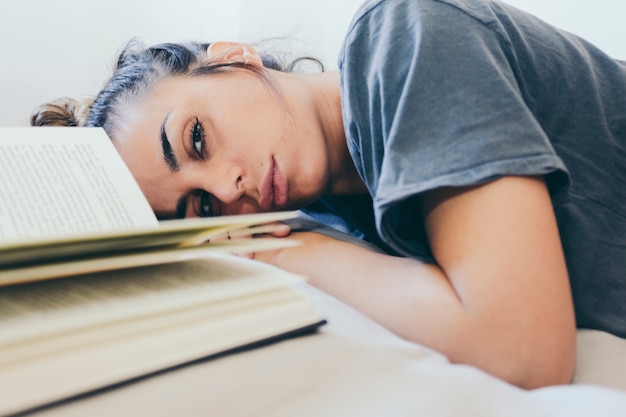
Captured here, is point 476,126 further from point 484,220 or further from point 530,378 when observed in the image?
point 530,378

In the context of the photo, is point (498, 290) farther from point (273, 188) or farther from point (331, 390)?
point (273, 188)

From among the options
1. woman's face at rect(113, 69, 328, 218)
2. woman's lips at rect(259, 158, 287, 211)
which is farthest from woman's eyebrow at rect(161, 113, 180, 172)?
woman's lips at rect(259, 158, 287, 211)

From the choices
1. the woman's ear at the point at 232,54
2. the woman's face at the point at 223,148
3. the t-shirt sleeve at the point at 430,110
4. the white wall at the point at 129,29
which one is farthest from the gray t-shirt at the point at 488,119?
the white wall at the point at 129,29

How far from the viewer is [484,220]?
0.50m

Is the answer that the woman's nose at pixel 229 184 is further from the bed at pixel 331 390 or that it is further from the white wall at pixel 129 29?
the white wall at pixel 129 29

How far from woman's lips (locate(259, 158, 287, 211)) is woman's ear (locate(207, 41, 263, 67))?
206mm

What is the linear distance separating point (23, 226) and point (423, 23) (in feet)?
1.42

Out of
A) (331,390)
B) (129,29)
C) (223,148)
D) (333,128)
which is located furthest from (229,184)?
(129,29)

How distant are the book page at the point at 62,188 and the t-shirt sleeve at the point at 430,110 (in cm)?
24

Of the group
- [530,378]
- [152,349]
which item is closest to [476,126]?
[530,378]

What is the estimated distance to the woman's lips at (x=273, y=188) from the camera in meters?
0.74

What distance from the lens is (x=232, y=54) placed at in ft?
2.86

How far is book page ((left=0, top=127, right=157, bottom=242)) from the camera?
1.40 ft

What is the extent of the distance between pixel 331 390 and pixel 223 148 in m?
0.46
